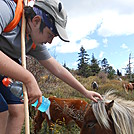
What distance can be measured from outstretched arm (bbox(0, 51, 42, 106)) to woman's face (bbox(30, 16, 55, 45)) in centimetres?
45

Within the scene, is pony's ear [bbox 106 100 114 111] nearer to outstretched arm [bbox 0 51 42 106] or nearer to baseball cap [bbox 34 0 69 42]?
baseball cap [bbox 34 0 69 42]

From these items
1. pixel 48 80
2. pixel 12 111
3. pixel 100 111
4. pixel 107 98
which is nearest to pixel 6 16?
pixel 12 111

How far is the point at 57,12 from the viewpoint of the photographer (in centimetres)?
198

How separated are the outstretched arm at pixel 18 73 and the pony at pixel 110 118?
1.25m

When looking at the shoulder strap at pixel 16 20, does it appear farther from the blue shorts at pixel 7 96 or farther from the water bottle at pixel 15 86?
the blue shorts at pixel 7 96

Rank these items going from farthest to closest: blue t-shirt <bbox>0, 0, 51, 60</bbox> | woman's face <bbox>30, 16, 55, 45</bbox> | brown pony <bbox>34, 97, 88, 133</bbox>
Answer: brown pony <bbox>34, 97, 88, 133</bbox>
woman's face <bbox>30, 16, 55, 45</bbox>
blue t-shirt <bbox>0, 0, 51, 60</bbox>

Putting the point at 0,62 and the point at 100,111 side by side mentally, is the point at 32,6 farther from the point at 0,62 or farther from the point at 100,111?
the point at 100,111

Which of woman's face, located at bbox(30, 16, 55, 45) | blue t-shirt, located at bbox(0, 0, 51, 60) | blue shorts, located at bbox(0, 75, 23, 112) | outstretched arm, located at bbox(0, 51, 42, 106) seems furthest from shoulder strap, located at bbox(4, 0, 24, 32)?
blue shorts, located at bbox(0, 75, 23, 112)

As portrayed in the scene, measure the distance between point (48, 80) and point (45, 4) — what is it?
22.5 feet

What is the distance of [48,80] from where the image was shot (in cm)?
870

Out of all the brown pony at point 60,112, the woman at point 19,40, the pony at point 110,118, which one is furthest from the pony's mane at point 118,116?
the brown pony at point 60,112

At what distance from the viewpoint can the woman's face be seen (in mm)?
1934

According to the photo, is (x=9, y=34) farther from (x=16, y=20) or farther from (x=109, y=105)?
(x=109, y=105)

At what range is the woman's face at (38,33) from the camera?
193 cm
